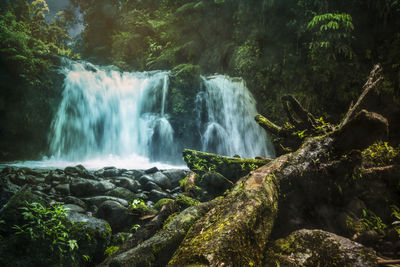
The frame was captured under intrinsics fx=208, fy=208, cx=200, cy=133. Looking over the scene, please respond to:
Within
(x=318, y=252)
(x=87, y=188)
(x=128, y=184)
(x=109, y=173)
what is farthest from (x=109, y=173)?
(x=318, y=252)

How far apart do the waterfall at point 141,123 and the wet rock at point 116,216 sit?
6669 mm

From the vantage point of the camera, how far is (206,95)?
39.7ft

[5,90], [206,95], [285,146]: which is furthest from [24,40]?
[285,146]

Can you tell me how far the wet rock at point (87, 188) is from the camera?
4707 mm

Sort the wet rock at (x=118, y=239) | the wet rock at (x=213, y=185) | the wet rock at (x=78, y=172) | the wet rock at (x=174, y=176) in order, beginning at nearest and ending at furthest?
the wet rock at (x=118, y=239), the wet rock at (x=213, y=185), the wet rock at (x=78, y=172), the wet rock at (x=174, y=176)

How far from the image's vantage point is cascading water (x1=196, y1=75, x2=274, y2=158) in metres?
10.8

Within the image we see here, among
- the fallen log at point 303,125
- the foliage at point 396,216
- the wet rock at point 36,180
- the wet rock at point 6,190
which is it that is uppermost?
the fallen log at point 303,125

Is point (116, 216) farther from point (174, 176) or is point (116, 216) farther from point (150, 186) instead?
point (174, 176)

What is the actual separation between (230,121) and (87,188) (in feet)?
26.5

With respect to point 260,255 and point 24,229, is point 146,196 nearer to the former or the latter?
point 24,229

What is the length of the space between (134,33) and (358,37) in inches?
651

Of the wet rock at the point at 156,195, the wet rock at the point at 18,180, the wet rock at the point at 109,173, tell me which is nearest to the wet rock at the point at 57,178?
the wet rock at the point at 18,180

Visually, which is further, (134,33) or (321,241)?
(134,33)

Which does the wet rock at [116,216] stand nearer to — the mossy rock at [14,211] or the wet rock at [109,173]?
the mossy rock at [14,211]
